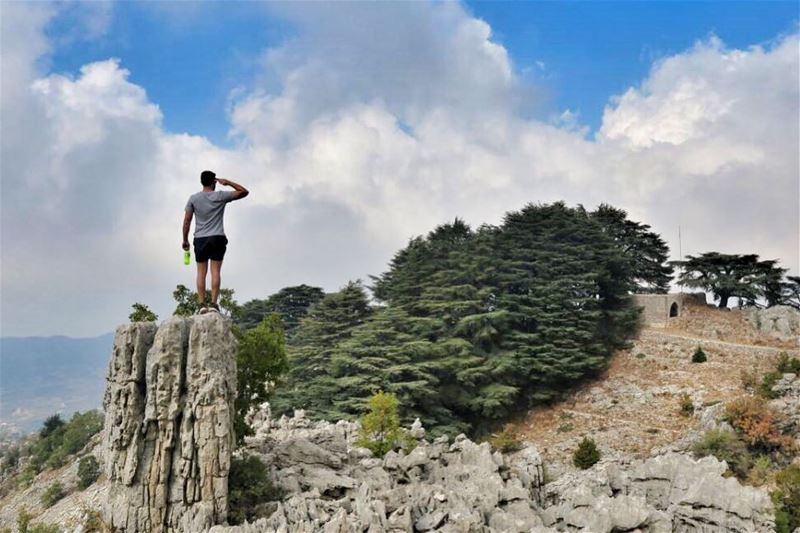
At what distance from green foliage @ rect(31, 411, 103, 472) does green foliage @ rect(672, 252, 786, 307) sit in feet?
145

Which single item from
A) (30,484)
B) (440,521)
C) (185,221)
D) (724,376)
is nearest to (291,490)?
(440,521)

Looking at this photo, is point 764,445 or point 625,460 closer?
point 764,445

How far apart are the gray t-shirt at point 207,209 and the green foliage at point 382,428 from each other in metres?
11.0

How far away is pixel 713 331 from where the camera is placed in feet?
119

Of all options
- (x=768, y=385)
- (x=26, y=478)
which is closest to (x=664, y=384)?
(x=768, y=385)

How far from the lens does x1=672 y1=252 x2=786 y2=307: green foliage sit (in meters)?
37.5

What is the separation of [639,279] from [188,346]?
38855 millimetres

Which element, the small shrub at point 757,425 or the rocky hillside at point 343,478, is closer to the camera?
the rocky hillside at point 343,478

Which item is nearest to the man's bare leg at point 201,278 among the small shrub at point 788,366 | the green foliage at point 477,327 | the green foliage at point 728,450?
the green foliage at point 477,327

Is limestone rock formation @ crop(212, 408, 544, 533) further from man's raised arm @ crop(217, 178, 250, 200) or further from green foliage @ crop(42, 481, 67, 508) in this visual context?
green foliage @ crop(42, 481, 67, 508)

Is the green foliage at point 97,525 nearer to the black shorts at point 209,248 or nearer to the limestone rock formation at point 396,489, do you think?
the limestone rock formation at point 396,489

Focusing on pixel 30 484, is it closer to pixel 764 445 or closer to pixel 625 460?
pixel 625 460

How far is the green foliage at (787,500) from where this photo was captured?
16280mm

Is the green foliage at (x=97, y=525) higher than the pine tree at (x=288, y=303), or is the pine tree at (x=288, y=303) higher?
the pine tree at (x=288, y=303)
